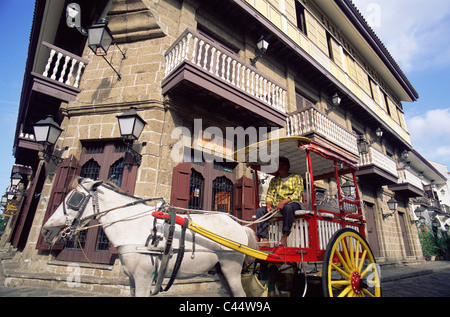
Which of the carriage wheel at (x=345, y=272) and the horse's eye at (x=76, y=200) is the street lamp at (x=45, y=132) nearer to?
the horse's eye at (x=76, y=200)

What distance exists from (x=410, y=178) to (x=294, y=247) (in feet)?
53.8

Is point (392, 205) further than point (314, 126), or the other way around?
point (392, 205)

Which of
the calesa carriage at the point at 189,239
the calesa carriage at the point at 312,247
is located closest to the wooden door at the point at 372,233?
the calesa carriage at the point at 312,247

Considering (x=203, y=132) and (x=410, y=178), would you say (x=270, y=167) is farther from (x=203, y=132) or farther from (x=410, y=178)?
(x=410, y=178)

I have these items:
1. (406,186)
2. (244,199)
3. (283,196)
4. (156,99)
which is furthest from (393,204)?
(156,99)

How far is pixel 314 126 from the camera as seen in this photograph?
324 inches

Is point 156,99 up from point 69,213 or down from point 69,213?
→ up

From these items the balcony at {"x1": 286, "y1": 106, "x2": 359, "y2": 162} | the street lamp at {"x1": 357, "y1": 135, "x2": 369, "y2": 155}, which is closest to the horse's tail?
the balcony at {"x1": 286, "y1": 106, "x2": 359, "y2": 162}

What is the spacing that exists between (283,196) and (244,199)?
8.41ft

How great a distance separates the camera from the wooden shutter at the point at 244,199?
6.20 m

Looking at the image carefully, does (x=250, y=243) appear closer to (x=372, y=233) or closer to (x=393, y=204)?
(x=372, y=233)

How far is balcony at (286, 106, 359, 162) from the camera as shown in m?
8.18

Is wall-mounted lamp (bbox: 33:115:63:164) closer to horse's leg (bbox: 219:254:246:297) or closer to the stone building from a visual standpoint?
the stone building

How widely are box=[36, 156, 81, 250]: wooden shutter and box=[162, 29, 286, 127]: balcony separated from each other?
299 centimetres
